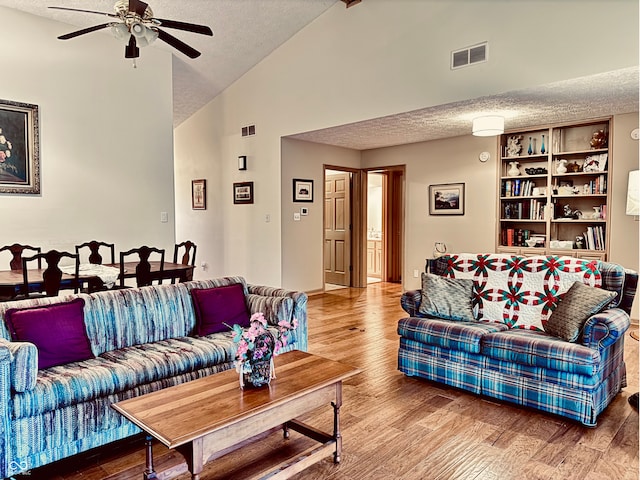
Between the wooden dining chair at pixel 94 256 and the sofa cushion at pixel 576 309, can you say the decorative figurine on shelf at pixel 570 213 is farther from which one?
the wooden dining chair at pixel 94 256

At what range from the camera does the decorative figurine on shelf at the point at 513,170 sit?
5.86 meters

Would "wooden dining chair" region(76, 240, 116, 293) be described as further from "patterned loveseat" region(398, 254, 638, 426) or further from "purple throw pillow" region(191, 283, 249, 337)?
"patterned loveseat" region(398, 254, 638, 426)

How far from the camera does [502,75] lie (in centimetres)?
422

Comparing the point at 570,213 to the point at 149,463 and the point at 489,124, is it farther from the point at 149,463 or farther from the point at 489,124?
the point at 149,463

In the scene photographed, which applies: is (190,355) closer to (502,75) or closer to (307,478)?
(307,478)

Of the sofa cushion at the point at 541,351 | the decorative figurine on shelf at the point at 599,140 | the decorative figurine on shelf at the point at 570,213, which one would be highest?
the decorative figurine on shelf at the point at 599,140

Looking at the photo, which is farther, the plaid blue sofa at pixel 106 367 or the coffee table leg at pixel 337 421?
the coffee table leg at pixel 337 421

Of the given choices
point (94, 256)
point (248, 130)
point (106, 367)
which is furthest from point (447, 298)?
point (248, 130)

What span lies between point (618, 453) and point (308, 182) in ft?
17.3

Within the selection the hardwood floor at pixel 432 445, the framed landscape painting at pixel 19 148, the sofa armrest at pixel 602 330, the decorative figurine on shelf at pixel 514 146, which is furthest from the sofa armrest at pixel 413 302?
the framed landscape painting at pixel 19 148

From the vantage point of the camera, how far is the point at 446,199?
653 cm

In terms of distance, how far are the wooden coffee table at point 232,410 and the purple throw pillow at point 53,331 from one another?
72cm

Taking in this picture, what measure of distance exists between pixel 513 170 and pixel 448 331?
350 centimetres

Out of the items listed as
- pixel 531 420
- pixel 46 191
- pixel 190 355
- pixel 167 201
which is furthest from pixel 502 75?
pixel 46 191
